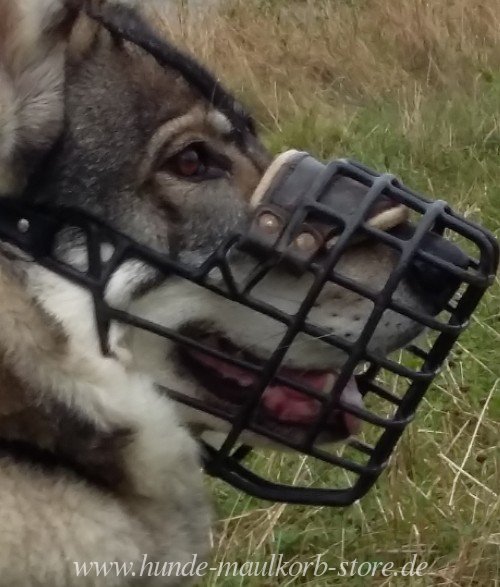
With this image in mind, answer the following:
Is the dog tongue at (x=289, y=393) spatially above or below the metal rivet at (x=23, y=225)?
below

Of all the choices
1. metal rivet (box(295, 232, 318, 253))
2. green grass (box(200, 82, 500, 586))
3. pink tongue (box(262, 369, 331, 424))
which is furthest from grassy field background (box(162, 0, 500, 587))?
metal rivet (box(295, 232, 318, 253))

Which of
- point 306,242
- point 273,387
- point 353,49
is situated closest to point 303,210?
point 306,242

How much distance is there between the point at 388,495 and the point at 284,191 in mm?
995

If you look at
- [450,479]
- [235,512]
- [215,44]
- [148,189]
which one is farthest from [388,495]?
[215,44]

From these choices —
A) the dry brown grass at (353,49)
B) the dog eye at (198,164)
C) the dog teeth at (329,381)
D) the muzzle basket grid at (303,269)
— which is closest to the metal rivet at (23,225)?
the muzzle basket grid at (303,269)

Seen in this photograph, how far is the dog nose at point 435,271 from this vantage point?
145 cm

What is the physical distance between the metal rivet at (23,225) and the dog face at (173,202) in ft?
0.13

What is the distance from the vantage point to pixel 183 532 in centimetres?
146

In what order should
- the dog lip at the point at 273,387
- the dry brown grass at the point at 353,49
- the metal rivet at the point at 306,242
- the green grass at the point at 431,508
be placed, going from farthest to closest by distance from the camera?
the dry brown grass at the point at 353,49 → the green grass at the point at 431,508 → the dog lip at the point at 273,387 → the metal rivet at the point at 306,242

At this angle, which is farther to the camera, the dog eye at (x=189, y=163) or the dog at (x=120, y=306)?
the dog eye at (x=189, y=163)

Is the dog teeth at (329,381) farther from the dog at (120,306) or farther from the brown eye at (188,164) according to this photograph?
the brown eye at (188,164)

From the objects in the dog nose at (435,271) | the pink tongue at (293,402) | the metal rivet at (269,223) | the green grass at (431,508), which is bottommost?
the green grass at (431,508)

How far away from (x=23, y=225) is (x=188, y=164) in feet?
0.84

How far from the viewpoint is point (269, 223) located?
1426 mm
